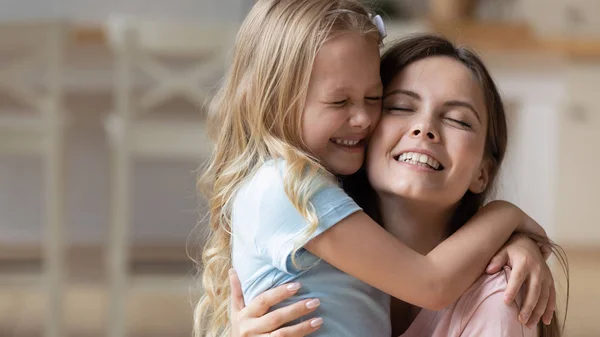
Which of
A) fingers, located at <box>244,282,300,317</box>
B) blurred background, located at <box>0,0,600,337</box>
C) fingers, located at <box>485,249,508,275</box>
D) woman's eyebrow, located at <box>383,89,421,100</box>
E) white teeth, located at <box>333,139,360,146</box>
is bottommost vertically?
blurred background, located at <box>0,0,600,337</box>

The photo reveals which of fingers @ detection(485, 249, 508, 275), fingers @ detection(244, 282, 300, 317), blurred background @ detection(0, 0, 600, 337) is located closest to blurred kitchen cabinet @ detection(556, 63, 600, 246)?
blurred background @ detection(0, 0, 600, 337)

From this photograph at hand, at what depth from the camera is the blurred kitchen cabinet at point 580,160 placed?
4109mm

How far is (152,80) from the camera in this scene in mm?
4113

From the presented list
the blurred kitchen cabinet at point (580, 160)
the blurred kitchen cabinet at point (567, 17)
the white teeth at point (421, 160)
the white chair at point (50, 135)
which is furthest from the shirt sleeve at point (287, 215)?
the blurred kitchen cabinet at point (567, 17)

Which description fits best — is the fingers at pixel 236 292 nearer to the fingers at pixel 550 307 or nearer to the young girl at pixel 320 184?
the young girl at pixel 320 184

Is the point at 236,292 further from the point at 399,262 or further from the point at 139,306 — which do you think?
the point at 139,306

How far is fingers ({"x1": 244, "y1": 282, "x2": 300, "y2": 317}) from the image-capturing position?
1.29m

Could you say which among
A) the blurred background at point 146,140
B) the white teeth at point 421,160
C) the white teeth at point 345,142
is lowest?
the blurred background at point 146,140

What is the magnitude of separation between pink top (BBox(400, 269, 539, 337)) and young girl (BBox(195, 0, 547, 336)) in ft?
0.08

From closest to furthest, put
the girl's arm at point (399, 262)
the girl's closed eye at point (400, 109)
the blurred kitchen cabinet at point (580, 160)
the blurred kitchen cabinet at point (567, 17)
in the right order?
the girl's arm at point (399, 262)
the girl's closed eye at point (400, 109)
the blurred kitchen cabinet at point (580, 160)
the blurred kitchen cabinet at point (567, 17)

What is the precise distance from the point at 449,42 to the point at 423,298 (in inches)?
15.5

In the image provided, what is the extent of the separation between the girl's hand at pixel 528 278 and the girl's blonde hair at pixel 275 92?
263 mm

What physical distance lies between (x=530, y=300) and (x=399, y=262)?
179mm

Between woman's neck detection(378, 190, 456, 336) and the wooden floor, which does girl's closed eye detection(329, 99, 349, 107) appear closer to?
woman's neck detection(378, 190, 456, 336)
